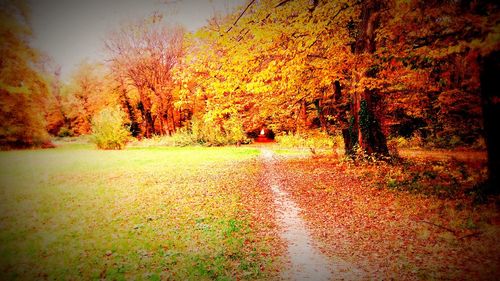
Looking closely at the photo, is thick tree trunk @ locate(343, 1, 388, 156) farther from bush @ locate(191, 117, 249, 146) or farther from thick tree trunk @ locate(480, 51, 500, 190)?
bush @ locate(191, 117, 249, 146)

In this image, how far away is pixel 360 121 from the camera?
1272cm

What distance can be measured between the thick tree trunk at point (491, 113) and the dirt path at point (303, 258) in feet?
16.5

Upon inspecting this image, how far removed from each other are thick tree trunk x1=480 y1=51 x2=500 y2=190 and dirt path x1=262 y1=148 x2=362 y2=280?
5035 millimetres

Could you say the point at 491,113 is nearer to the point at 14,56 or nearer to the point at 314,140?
the point at 14,56

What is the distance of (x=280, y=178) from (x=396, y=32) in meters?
7.12

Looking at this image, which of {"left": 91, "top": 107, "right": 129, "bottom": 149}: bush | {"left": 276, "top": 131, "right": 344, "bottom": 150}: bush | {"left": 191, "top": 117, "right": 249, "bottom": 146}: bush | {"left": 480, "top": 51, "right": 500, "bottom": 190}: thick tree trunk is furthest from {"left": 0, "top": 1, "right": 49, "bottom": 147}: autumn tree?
{"left": 191, "top": 117, "right": 249, "bottom": 146}: bush

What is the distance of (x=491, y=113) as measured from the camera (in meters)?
6.77

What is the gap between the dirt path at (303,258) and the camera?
457 cm

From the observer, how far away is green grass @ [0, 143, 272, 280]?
189 inches

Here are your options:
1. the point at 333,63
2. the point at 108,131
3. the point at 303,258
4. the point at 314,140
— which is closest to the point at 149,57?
the point at 108,131

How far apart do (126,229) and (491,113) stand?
9.51 meters

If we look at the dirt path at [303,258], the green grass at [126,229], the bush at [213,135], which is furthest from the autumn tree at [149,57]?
the dirt path at [303,258]

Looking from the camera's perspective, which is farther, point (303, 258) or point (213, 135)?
point (213, 135)

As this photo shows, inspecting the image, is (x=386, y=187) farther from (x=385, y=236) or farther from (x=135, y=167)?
(x=135, y=167)
